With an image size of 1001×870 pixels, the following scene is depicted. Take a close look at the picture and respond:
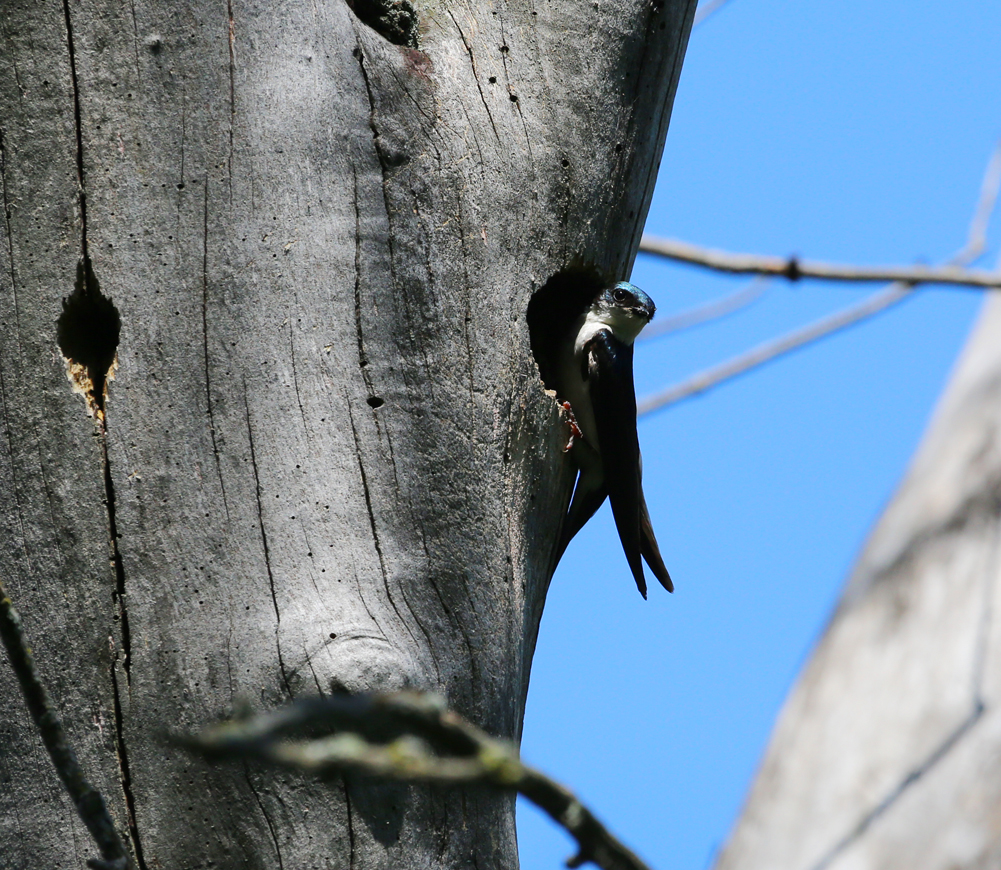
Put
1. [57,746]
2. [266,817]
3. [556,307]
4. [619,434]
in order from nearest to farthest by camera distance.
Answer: [57,746]
[266,817]
[556,307]
[619,434]

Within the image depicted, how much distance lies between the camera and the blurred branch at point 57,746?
1.06 m

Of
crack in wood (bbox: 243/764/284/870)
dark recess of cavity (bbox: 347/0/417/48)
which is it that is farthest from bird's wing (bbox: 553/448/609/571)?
crack in wood (bbox: 243/764/284/870)

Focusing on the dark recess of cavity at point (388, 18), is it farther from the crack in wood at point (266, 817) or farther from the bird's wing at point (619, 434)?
the crack in wood at point (266, 817)

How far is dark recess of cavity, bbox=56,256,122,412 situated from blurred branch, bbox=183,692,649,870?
1.27 metres

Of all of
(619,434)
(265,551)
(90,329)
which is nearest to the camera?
(265,551)

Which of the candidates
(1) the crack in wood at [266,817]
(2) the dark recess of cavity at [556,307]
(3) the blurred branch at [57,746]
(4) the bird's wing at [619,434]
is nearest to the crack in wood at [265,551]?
(1) the crack in wood at [266,817]

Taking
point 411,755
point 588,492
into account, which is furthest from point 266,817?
point 588,492

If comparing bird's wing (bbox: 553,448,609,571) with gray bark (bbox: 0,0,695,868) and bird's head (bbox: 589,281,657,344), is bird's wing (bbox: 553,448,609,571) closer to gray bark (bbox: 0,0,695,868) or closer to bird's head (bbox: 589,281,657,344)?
bird's head (bbox: 589,281,657,344)

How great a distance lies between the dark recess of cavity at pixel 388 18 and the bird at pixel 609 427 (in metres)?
0.74

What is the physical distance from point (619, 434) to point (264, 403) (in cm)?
125

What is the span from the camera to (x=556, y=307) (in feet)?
8.11

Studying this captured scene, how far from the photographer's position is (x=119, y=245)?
5.95ft

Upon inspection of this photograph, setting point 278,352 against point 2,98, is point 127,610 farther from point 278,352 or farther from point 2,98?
point 2,98

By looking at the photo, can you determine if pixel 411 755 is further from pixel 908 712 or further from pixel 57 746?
pixel 908 712
